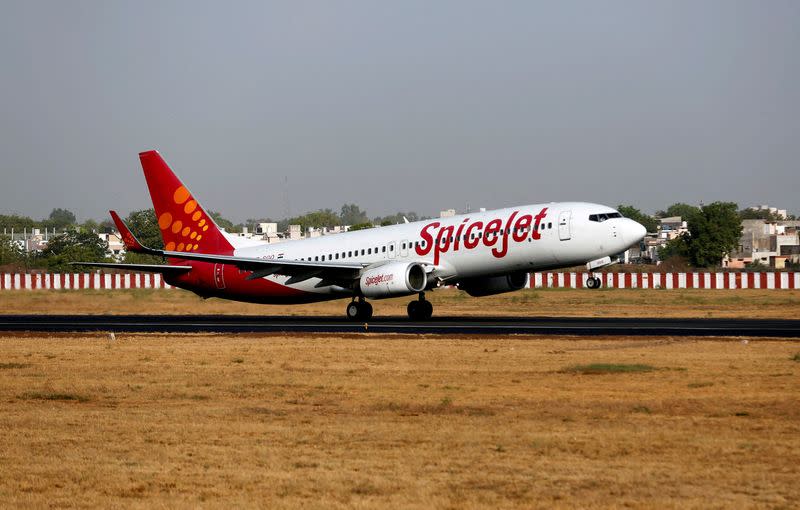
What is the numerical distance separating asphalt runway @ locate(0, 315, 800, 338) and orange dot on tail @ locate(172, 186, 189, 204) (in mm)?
5184

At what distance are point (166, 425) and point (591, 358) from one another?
11847mm

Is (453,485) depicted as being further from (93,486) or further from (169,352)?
(169,352)

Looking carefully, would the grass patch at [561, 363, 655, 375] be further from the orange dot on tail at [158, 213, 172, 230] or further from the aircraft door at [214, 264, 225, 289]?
the orange dot on tail at [158, 213, 172, 230]

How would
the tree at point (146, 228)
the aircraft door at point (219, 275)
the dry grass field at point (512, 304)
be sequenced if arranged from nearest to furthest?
the aircraft door at point (219, 275)
the dry grass field at point (512, 304)
the tree at point (146, 228)

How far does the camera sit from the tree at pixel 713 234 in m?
107

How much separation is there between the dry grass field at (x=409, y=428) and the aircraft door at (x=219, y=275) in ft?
62.7

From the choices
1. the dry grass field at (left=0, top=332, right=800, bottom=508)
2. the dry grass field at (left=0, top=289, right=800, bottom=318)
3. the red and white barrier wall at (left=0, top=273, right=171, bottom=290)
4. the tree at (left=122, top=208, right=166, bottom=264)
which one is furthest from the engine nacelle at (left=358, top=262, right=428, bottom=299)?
the tree at (left=122, top=208, right=166, bottom=264)

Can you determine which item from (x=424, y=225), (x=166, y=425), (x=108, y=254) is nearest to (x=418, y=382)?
(x=166, y=425)

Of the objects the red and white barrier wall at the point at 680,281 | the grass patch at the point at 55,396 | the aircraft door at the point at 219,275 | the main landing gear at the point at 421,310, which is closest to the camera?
the grass patch at the point at 55,396

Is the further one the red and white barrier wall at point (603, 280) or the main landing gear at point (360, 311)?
the red and white barrier wall at point (603, 280)

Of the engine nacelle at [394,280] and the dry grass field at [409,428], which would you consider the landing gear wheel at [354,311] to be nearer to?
the engine nacelle at [394,280]

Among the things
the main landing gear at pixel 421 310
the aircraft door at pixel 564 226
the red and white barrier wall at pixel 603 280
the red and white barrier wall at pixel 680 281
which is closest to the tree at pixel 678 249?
the red and white barrier wall at pixel 603 280

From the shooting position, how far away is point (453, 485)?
12531 mm

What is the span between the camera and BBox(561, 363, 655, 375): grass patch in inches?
910
